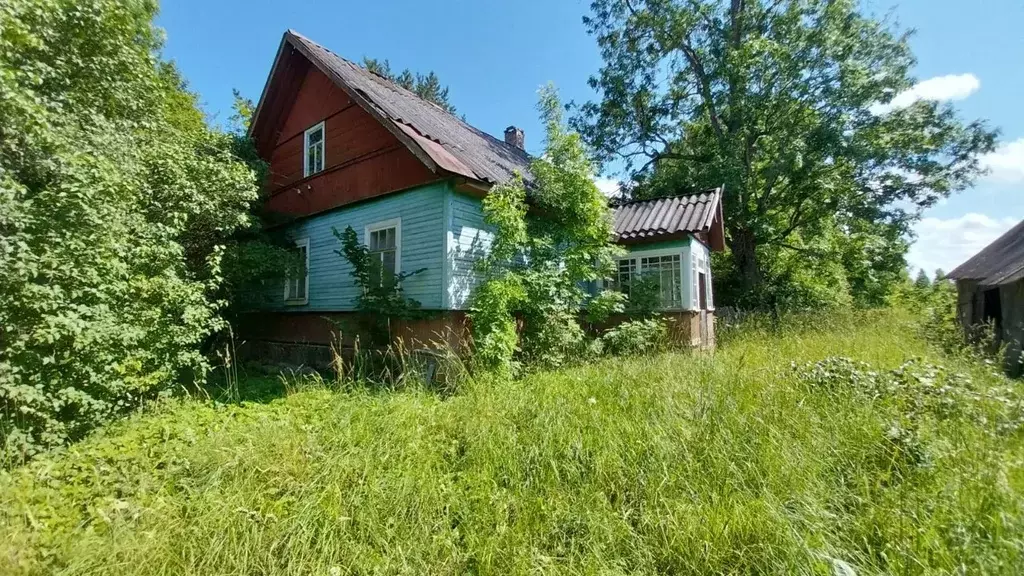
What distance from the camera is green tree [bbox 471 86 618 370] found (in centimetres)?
619

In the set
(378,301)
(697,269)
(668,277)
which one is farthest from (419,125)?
(697,269)

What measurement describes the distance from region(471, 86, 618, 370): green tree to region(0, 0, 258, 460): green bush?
3.84 metres

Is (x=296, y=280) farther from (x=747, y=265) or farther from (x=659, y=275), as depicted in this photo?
(x=747, y=265)

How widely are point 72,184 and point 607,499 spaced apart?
5993 mm

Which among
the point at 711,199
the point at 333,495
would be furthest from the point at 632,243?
the point at 333,495

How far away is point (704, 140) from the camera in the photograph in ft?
54.3

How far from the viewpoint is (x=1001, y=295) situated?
25.2ft

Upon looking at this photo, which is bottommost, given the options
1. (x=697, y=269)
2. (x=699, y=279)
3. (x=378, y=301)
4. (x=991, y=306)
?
(x=991, y=306)

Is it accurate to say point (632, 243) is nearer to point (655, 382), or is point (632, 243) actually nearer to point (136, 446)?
point (655, 382)

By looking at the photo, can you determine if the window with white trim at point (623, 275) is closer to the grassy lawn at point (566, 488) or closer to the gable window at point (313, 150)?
the grassy lawn at point (566, 488)

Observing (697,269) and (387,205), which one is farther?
(697,269)

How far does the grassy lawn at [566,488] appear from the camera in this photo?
7.57ft

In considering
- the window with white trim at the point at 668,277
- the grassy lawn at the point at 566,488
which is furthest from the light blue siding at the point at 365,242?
the window with white trim at the point at 668,277

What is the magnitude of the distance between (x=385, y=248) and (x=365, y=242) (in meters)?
0.54
